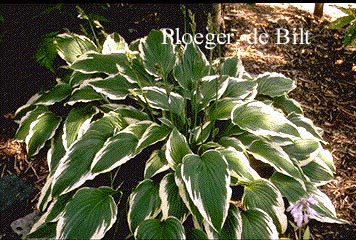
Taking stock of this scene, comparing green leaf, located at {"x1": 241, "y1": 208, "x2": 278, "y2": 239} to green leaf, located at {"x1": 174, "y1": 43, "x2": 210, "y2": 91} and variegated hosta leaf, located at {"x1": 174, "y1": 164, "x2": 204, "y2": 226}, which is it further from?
green leaf, located at {"x1": 174, "y1": 43, "x2": 210, "y2": 91}

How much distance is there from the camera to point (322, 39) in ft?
15.5

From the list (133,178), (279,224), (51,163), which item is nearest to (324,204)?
(279,224)

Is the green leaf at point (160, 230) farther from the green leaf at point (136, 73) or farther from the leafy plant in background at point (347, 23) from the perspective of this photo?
the leafy plant in background at point (347, 23)

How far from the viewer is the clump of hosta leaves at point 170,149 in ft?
8.04

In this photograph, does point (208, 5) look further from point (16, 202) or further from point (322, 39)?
point (16, 202)

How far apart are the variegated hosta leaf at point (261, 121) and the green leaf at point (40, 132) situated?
1324mm

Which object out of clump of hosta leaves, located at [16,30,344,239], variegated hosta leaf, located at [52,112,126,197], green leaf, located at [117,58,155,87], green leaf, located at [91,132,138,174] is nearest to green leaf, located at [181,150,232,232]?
clump of hosta leaves, located at [16,30,344,239]

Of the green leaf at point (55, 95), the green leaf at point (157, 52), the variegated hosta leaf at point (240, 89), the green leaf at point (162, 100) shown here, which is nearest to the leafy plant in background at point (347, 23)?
the variegated hosta leaf at point (240, 89)

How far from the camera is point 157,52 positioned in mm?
3352

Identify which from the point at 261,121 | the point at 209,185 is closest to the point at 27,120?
the point at 209,185

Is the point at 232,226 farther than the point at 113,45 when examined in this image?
No

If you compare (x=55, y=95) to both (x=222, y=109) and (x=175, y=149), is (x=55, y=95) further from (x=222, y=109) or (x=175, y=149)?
(x=222, y=109)

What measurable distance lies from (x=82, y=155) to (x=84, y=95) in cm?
58

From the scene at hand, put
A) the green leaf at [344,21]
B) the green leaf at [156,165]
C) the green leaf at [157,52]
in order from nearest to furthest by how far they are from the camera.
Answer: the green leaf at [156,165]
the green leaf at [157,52]
the green leaf at [344,21]
